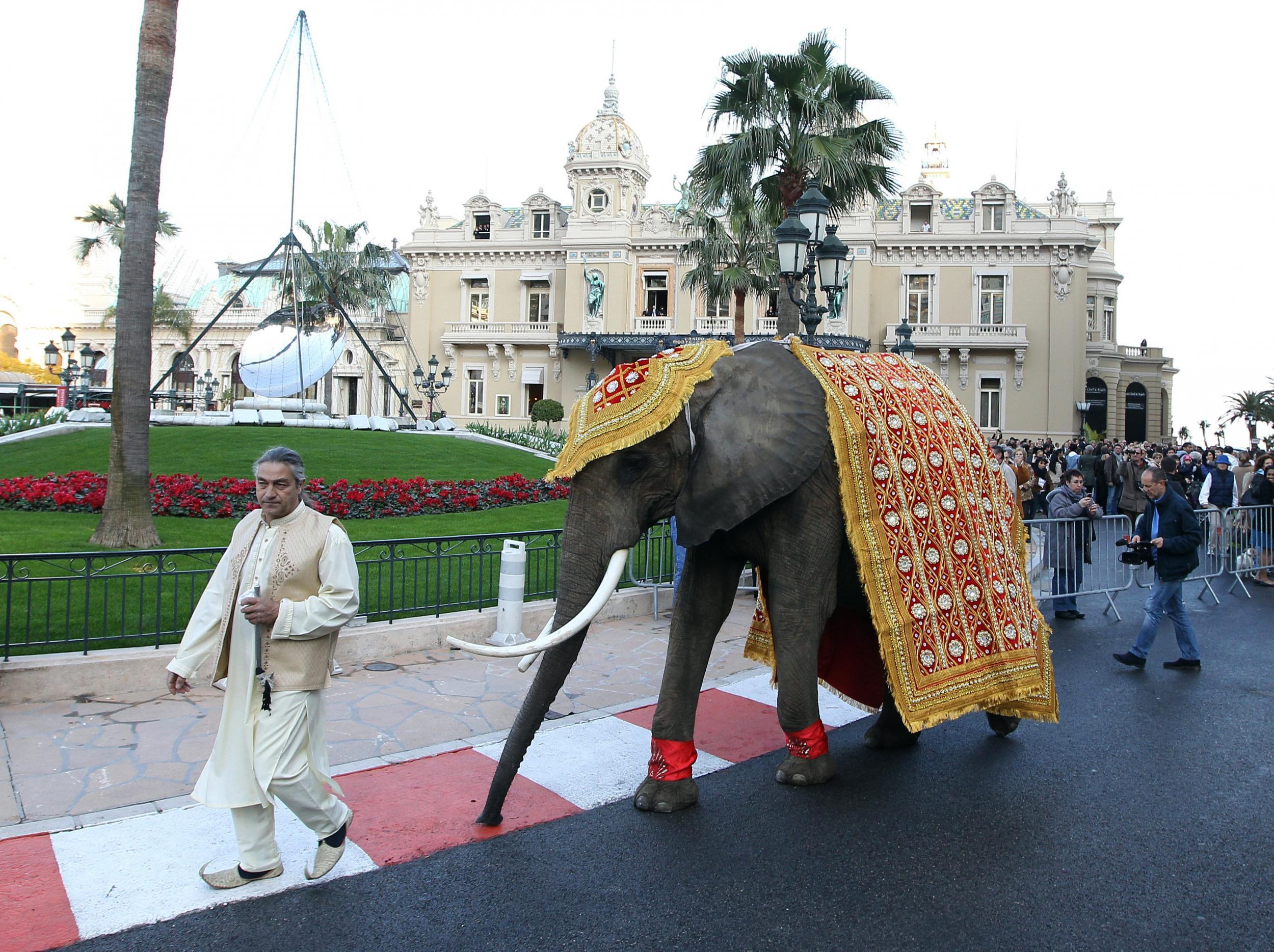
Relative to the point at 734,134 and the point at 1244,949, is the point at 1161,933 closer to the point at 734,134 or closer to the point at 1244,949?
the point at 1244,949

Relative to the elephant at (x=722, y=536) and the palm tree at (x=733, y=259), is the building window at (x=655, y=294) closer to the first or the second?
the palm tree at (x=733, y=259)

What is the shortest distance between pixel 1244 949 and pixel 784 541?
2321 millimetres

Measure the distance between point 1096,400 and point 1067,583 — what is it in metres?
37.7

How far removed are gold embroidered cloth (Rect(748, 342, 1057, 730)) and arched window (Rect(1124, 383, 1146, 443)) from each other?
45.2 meters

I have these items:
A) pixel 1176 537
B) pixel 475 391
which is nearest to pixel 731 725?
pixel 1176 537

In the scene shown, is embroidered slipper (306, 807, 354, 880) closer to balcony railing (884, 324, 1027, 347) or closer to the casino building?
the casino building

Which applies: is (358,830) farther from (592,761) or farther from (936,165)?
(936,165)

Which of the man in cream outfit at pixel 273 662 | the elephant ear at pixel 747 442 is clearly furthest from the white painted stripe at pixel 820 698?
the man in cream outfit at pixel 273 662

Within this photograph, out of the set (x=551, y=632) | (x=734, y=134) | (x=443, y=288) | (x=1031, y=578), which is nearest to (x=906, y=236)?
(x=443, y=288)

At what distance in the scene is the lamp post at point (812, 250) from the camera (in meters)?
9.64

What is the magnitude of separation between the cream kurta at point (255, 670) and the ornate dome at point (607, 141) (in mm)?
41024

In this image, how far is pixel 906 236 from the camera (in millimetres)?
40000

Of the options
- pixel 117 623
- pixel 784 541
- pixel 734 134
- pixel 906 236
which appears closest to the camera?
pixel 784 541

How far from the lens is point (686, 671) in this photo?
4.71 meters
